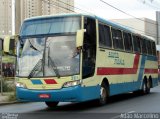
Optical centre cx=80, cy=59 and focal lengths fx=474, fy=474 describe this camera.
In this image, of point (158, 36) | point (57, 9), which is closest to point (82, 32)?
point (57, 9)

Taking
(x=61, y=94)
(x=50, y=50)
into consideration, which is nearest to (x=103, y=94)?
(x=61, y=94)

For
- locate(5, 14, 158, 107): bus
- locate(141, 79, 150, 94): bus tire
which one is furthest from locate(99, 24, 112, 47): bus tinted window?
locate(141, 79, 150, 94): bus tire

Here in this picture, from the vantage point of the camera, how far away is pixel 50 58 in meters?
16.3

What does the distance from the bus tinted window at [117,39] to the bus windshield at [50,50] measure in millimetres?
3555

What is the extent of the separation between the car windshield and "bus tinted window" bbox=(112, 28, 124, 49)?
3.87 metres


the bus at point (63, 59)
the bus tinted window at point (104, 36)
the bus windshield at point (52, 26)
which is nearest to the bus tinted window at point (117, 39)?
the bus tinted window at point (104, 36)

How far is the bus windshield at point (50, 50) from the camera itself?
16.1 meters

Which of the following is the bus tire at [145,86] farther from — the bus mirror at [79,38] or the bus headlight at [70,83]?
the bus mirror at [79,38]

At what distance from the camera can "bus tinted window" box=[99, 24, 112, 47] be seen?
18047mm

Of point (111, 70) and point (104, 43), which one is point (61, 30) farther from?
point (111, 70)

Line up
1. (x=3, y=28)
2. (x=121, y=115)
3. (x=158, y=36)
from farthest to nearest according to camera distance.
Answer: (x=158, y=36) → (x=3, y=28) → (x=121, y=115)

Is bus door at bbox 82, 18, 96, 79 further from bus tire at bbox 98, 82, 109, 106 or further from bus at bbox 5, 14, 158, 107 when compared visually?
bus tire at bbox 98, 82, 109, 106

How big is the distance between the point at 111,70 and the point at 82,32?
4341 mm

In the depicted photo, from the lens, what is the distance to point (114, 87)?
1997 centimetres
